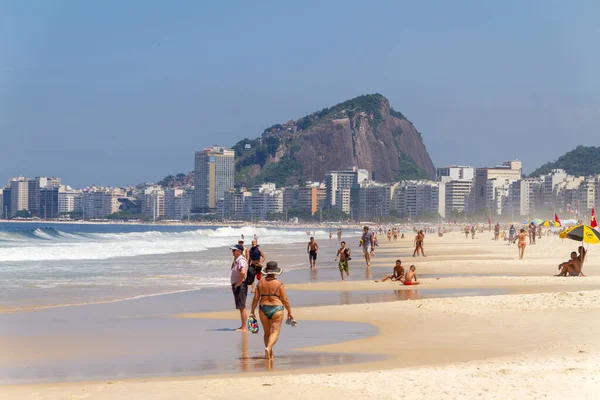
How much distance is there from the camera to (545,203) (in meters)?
191

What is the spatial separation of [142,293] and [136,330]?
701cm

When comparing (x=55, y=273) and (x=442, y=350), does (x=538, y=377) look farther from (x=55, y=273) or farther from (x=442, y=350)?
(x=55, y=273)

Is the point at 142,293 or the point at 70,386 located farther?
the point at 142,293

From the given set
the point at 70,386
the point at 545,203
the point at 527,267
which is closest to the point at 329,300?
the point at 70,386

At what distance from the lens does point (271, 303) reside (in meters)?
9.54

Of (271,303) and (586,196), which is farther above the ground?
(586,196)

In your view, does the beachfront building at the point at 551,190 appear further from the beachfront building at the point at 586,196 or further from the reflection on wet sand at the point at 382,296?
the reflection on wet sand at the point at 382,296

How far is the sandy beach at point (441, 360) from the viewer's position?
7.58m

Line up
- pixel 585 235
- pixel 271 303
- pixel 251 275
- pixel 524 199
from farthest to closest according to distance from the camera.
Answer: pixel 524 199 < pixel 585 235 < pixel 251 275 < pixel 271 303

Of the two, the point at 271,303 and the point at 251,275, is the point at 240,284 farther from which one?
the point at 271,303

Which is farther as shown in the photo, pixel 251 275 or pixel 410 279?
pixel 410 279

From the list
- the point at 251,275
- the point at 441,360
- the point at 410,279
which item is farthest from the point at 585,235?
the point at 441,360

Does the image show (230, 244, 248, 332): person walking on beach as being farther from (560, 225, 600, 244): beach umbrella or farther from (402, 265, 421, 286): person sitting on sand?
(560, 225, 600, 244): beach umbrella

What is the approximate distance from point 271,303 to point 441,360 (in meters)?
1.93
